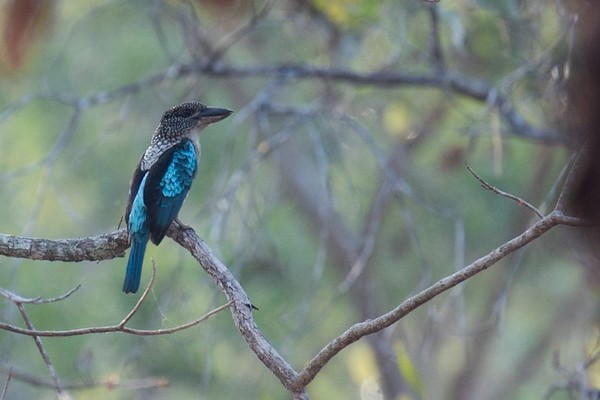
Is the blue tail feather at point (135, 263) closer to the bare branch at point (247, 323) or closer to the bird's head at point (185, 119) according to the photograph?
the bare branch at point (247, 323)

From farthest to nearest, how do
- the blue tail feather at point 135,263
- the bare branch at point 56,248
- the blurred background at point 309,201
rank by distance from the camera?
the blurred background at point 309,201, the blue tail feather at point 135,263, the bare branch at point 56,248

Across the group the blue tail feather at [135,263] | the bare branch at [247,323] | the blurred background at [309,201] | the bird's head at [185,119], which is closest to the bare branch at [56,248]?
the bare branch at [247,323]

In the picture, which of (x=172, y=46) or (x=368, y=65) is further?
(x=172, y=46)

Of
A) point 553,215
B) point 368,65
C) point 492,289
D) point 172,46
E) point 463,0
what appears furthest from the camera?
point 172,46

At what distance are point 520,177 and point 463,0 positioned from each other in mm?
2874

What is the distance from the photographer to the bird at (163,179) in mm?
4238

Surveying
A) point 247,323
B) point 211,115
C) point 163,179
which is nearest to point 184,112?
point 211,115

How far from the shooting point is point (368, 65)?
8.82 metres

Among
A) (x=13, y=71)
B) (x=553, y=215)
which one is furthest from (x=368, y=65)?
(x=553, y=215)

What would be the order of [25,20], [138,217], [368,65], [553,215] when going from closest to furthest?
[553,215]
[138,217]
[25,20]
[368,65]

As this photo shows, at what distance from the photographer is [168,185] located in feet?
15.4

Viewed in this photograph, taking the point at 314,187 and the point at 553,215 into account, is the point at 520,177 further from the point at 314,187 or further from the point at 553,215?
the point at 553,215

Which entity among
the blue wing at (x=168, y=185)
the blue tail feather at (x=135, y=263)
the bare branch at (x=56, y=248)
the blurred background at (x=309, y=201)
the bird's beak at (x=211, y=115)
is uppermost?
the bare branch at (x=56, y=248)

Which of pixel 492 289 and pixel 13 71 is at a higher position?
pixel 13 71
